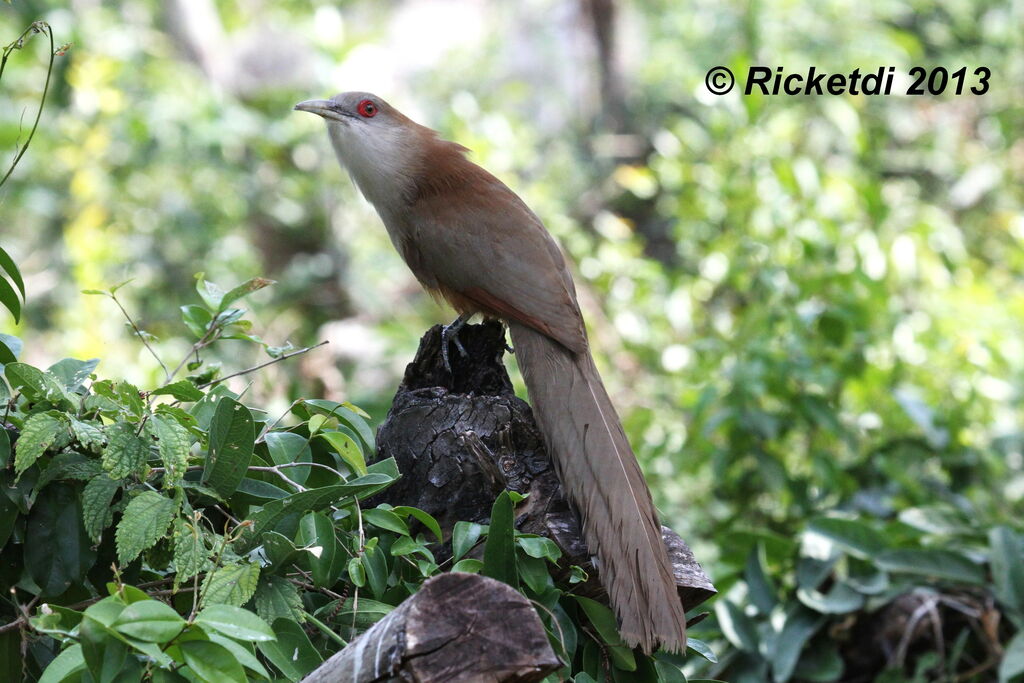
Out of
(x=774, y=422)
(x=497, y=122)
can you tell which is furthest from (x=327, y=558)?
(x=497, y=122)

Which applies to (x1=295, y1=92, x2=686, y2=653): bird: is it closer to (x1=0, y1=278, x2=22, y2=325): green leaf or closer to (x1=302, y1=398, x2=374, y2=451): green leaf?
(x1=302, y1=398, x2=374, y2=451): green leaf

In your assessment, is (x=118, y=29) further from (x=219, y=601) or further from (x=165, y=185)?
(x=219, y=601)

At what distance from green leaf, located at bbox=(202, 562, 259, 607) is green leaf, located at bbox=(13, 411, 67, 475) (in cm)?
37

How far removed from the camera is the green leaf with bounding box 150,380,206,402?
2091 millimetres

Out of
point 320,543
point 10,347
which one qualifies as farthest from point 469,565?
point 10,347

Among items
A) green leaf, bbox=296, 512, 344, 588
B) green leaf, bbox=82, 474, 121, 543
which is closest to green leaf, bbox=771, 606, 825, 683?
green leaf, bbox=296, 512, 344, 588

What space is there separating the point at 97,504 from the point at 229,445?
9.7 inches

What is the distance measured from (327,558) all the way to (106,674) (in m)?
0.48

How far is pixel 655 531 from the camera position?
2.19 metres

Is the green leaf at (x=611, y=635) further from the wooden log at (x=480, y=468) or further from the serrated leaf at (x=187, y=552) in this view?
the serrated leaf at (x=187, y=552)

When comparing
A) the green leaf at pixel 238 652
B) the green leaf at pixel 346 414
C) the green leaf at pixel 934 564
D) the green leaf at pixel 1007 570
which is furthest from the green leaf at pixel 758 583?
the green leaf at pixel 238 652

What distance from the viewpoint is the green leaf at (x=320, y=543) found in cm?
184

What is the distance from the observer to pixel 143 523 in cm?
166

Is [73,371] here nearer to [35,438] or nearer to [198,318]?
[198,318]
